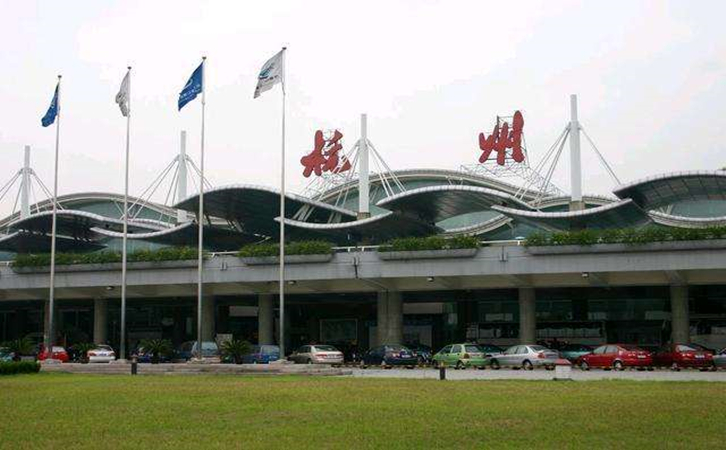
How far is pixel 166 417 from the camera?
17344 millimetres

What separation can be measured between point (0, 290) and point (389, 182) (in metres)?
28.6

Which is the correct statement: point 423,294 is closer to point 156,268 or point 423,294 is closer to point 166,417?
point 156,268

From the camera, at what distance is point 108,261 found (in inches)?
2194

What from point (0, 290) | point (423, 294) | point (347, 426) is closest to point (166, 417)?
point (347, 426)

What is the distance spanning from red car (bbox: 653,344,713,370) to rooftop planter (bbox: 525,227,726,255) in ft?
18.5

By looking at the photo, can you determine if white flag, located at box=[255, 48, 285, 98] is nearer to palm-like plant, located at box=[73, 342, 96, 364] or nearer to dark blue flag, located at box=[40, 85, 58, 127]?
dark blue flag, located at box=[40, 85, 58, 127]

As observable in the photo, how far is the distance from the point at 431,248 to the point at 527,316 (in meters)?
6.79

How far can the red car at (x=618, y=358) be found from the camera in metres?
37.9

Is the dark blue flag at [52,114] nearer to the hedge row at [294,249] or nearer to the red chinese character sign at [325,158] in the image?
the hedge row at [294,249]

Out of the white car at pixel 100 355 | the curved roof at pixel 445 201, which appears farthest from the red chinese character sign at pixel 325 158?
the white car at pixel 100 355

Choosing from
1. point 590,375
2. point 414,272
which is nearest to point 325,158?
point 414,272

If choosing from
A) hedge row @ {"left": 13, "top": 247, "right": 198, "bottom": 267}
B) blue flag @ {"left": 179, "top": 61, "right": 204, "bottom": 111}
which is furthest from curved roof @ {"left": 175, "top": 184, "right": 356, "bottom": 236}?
blue flag @ {"left": 179, "top": 61, "right": 204, "bottom": 111}

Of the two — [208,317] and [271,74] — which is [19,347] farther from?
[271,74]

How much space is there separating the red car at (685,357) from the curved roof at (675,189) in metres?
10.8
